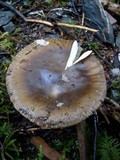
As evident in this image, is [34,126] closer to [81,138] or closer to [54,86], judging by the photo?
[81,138]

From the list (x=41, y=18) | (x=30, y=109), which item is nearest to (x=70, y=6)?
(x=41, y=18)

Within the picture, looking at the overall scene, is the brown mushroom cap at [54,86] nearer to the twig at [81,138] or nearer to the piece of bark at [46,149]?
the twig at [81,138]

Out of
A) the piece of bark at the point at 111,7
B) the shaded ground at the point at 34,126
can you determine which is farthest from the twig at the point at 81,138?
the piece of bark at the point at 111,7

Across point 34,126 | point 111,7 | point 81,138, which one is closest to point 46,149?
point 34,126

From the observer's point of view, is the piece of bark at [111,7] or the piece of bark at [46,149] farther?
the piece of bark at [111,7]

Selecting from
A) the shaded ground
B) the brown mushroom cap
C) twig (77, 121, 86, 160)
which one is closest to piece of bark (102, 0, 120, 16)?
the shaded ground

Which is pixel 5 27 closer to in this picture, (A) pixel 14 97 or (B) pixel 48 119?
(A) pixel 14 97

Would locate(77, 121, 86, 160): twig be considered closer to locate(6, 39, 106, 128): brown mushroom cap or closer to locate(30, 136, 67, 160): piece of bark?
locate(30, 136, 67, 160): piece of bark
